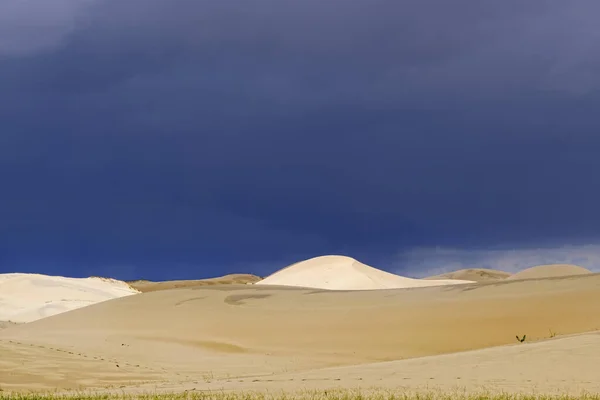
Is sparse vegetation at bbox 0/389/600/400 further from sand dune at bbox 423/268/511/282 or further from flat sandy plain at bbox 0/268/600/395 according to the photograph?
sand dune at bbox 423/268/511/282

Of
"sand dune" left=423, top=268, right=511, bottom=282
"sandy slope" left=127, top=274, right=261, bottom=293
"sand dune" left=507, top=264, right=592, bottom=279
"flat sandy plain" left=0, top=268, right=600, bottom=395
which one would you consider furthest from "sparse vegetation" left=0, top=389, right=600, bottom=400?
"sandy slope" left=127, top=274, right=261, bottom=293

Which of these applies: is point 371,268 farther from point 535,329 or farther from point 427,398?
point 427,398

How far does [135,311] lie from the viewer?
3541 centimetres

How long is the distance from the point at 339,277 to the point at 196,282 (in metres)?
43.7

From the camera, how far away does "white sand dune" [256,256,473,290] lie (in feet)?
171

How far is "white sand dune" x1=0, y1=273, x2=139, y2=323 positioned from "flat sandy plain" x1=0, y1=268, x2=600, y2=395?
1004 cm

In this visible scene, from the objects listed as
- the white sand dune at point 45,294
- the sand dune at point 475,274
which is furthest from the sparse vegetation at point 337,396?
the sand dune at point 475,274

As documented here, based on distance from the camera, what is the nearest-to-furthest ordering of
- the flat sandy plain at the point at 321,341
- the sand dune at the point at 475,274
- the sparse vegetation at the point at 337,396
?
1. the sparse vegetation at the point at 337,396
2. the flat sandy plain at the point at 321,341
3. the sand dune at the point at 475,274

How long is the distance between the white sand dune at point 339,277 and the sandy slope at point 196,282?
95.7 ft

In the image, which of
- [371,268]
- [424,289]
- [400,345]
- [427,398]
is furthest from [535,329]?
[371,268]

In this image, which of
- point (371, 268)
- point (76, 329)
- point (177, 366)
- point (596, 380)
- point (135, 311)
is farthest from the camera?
point (371, 268)

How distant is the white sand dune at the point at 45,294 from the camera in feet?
152

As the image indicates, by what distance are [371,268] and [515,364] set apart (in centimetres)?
4086

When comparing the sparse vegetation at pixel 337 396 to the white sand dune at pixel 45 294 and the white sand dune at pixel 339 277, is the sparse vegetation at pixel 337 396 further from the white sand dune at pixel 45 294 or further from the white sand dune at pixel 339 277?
the white sand dune at pixel 339 277
